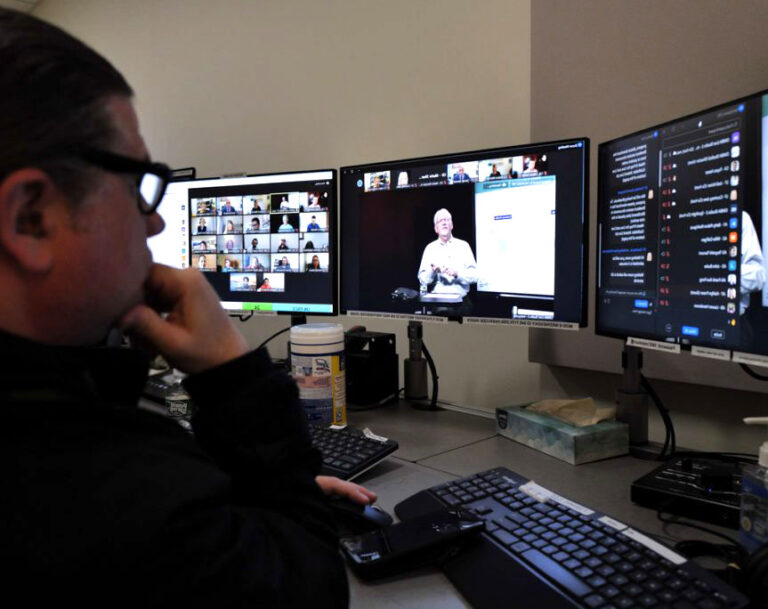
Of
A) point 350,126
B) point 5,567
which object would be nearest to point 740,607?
point 5,567

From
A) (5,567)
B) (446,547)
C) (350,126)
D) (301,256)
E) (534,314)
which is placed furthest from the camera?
(350,126)

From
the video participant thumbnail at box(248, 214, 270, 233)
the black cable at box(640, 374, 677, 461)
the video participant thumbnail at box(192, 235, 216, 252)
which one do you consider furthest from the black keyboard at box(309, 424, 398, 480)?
the video participant thumbnail at box(192, 235, 216, 252)

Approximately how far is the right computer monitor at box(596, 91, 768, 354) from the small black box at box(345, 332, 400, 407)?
543mm

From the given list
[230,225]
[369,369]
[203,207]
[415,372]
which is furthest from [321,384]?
[203,207]

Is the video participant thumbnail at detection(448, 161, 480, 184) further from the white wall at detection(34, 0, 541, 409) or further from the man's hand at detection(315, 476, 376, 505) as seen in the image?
the man's hand at detection(315, 476, 376, 505)

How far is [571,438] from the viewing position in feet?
3.23

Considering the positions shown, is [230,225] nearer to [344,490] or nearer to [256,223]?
[256,223]

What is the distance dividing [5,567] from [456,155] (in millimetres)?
1097

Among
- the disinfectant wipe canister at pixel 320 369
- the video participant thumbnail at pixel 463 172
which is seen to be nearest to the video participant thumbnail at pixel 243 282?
the disinfectant wipe canister at pixel 320 369

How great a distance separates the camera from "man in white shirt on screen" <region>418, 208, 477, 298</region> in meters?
1.27

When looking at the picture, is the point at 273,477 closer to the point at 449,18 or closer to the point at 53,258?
the point at 53,258

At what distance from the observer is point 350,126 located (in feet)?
5.96

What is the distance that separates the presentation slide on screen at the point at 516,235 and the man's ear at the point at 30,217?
0.92 metres

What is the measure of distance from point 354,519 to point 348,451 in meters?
0.23
